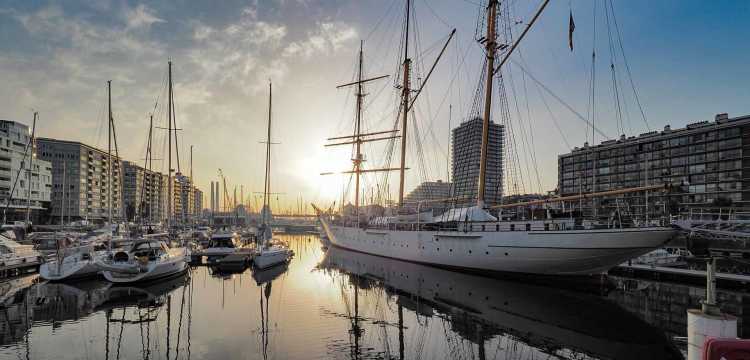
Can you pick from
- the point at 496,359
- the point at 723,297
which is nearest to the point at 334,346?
the point at 496,359

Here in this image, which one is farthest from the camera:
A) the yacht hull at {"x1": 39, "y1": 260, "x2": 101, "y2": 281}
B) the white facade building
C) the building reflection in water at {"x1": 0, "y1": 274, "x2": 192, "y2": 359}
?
the white facade building

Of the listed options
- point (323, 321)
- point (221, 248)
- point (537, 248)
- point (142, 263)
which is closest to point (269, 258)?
point (221, 248)

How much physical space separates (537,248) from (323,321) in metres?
15.1

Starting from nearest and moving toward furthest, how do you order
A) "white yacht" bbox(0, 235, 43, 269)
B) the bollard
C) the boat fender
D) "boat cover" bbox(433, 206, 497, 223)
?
1. the bollard
2. the boat fender
3. "white yacht" bbox(0, 235, 43, 269)
4. "boat cover" bbox(433, 206, 497, 223)

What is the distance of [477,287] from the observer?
76.1 ft

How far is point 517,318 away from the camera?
Answer: 16172 millimetres

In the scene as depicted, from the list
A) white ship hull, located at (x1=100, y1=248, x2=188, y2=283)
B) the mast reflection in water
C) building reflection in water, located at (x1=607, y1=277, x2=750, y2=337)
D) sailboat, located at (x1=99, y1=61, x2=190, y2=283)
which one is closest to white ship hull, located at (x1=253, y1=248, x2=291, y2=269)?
sailboat, located at (x1=99, y1=61, x2=190, y2=283)

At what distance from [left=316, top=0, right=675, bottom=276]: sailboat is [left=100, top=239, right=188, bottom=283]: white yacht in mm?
19362

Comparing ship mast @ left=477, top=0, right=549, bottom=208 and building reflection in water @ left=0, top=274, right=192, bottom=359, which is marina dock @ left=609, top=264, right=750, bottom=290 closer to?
ship mast @ left=477, top=0, right=549, bottom=208

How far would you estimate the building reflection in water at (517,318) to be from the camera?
1253cm

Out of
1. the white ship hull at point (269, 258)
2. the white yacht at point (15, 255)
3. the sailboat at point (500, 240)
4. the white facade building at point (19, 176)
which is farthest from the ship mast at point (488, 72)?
the white facade building at point (19, 176)

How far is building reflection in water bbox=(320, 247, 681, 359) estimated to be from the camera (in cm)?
1253

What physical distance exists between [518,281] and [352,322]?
1444cm

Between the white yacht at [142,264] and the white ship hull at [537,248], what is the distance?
63.7ft
